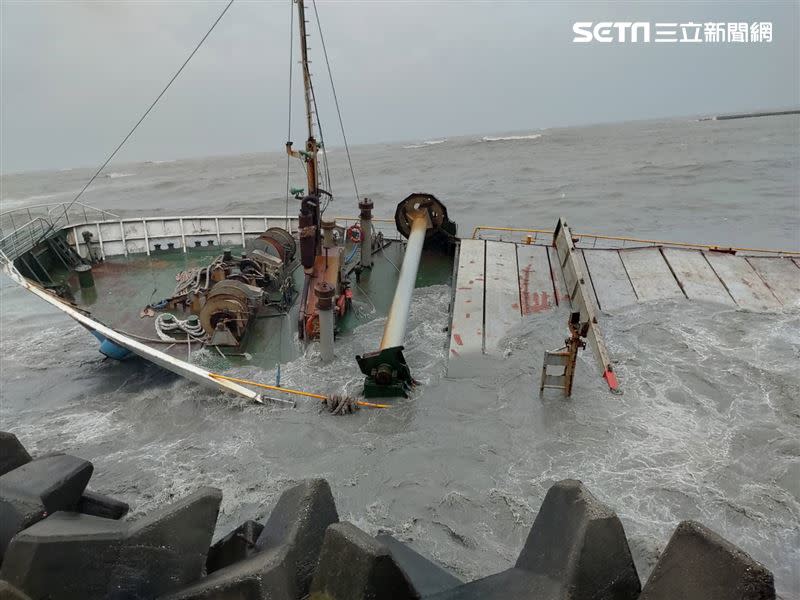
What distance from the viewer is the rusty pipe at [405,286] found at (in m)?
10.3

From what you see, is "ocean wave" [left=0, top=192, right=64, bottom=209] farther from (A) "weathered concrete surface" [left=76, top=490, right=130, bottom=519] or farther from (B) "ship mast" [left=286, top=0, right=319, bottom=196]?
(A) "weathered concrete surface" [left=76, top=490, right=130, bottom=519]

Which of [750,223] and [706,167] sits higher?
[706,167]

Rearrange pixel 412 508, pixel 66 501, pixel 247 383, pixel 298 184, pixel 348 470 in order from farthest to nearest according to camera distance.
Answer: pixel 298 184
pixel 247 383
pixel 348 470
pixel 412 508
pixel 66 501

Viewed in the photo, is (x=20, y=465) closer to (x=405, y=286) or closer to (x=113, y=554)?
(x=113, y=554)

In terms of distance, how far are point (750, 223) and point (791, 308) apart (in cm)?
1717

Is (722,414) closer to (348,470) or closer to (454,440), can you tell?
(454,440)

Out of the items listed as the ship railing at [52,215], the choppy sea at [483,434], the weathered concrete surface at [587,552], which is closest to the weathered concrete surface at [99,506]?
the choppy sea at [483,434]

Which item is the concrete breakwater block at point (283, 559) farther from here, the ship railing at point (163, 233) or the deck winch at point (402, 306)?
the ship railing at point (163, 233)

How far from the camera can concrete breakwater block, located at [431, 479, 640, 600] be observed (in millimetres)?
3613

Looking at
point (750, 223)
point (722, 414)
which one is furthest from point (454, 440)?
point (750, 223)

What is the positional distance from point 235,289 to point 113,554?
8.22 meters

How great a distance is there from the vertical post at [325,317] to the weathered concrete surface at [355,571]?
263 inches

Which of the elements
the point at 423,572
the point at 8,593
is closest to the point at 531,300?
the point at 423,572

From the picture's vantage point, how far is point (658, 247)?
15.5 metres
